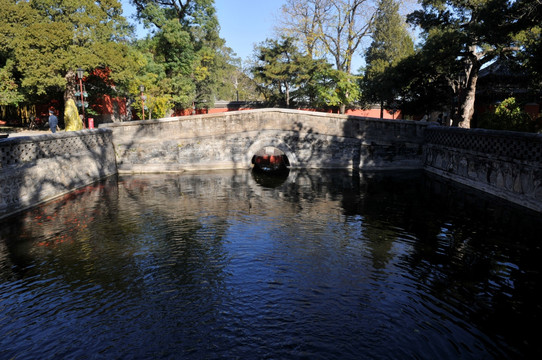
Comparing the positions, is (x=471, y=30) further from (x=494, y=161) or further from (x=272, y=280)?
(x=272, y=280)

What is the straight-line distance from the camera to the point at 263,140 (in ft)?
62.8

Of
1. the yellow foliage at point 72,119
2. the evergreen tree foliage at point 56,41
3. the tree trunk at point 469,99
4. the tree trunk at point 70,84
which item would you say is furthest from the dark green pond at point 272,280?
the tree trunk at point 70,84

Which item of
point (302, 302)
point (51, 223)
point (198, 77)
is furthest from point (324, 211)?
point (198, 77)

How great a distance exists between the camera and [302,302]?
6281 mm

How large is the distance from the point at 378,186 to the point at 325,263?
28.3 feet

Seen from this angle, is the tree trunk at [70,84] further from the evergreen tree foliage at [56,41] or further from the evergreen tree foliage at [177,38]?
the evergreen tree foliage at [177,38]

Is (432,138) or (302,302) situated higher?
(432,138)

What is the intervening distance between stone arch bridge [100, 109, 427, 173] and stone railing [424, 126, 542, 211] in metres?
2.22

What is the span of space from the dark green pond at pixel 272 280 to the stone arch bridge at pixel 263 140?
20.0ft

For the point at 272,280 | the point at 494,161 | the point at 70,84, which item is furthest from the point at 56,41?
the point at 494,161

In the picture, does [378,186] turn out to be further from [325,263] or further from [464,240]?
[325,263]

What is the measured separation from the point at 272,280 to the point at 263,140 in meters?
12.7

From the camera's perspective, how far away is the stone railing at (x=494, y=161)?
420 inches

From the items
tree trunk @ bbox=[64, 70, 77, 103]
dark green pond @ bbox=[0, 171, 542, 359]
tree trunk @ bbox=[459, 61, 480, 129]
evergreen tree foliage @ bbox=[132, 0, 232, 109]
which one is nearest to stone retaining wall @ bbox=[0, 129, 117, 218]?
dark green pond @ bbox=[0, 171, 542, 359]
